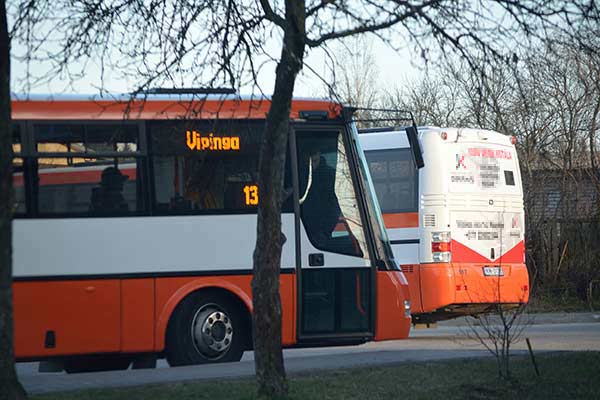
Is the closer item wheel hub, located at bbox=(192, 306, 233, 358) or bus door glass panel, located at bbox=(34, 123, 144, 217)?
bus door glass panel, located at bbox=(34, 123, 144, 217)

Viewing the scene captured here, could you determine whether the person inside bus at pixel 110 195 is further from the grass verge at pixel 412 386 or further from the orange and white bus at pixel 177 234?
the grass verge at pixel 412 386

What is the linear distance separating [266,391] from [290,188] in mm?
4761

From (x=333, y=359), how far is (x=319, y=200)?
6.78 feet

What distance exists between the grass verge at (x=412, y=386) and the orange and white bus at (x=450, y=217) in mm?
5637

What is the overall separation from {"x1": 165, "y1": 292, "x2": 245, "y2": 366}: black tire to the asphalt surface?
0.39 m

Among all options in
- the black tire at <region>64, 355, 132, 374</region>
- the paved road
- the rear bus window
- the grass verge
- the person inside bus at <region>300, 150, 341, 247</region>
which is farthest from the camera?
the rear bus window

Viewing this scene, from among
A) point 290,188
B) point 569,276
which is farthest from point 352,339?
point 569,276

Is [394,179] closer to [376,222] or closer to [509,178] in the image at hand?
[509,178]

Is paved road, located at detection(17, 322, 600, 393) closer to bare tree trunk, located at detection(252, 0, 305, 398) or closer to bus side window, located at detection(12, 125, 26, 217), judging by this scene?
bus side window, located at detection(12, 125, 26, 217)

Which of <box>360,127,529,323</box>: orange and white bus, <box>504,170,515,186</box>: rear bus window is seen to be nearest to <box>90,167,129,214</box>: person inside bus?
<box>360,127,529,323</box>: orange and white bus

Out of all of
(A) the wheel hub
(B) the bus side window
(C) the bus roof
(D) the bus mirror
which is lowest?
(A) the wheel hub

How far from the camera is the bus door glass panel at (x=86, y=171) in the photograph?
1238cm

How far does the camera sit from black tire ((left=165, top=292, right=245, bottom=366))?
1266 cm

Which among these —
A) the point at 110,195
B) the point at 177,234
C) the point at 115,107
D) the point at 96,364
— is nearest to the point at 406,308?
the point at 177,234
